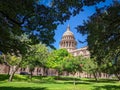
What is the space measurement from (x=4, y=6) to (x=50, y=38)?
A: 14.0 feet

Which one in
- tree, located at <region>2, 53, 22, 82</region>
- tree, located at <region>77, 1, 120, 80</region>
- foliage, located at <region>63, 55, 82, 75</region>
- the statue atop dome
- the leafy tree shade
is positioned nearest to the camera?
the leafy tree shade

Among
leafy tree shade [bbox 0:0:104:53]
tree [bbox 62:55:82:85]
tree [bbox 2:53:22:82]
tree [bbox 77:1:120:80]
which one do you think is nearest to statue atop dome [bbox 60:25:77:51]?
tree [bbox 62:55:82:85]

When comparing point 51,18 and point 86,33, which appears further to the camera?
point 86,33

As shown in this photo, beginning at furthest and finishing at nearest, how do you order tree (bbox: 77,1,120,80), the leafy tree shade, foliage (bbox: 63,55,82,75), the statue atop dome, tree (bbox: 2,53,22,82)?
1. the statue atop dome
2. foliage (bbox: 63,55,82,75)
3. tree (bbox: 2,53,22,82)
4. tree (bbox: 77,1,120,80)
5. the leafy tree shade

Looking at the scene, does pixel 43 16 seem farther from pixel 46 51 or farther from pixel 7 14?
pixel 46 51

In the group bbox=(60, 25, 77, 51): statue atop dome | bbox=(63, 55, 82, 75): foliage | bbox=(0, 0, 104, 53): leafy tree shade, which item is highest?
bbox=(60, 25, 77, 51): statue atop dome

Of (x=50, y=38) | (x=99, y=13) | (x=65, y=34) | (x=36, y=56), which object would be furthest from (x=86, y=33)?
(x=65, y=34)

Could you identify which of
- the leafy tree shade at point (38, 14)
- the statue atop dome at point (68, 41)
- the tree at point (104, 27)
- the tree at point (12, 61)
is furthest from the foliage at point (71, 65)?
the statue atop dome at point (68, 41)

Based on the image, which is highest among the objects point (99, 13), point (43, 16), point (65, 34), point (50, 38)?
point (65, 34)

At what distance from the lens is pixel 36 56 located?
5862cm

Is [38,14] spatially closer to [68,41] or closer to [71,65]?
[71,65]

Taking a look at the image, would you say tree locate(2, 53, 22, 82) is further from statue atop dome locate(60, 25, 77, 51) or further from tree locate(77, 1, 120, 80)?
statue atop dome locate(60, 25, 77, 51)

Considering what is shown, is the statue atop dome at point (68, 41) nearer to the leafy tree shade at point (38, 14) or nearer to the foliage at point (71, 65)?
the foliage at point (71, 65)

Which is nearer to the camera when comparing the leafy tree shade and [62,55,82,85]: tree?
the leafy tree shade
